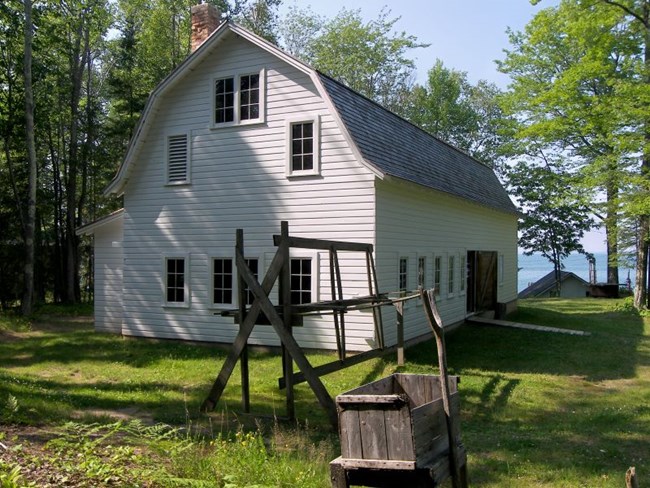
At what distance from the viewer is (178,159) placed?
609 inches

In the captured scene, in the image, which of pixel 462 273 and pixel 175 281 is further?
pixel 462 273

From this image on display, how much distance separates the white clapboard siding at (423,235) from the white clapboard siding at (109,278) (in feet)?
27.5

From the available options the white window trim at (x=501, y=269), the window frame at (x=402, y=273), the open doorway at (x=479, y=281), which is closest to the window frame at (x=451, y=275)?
the open doorway at (x=479, y=281)

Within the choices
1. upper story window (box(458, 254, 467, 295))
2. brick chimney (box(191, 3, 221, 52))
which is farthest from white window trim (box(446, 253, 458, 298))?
brick chimney (box(191, 3, 221, 52))

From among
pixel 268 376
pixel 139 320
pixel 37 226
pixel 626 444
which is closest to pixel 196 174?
pixel 139 320

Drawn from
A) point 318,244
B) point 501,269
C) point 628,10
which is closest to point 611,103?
point 628,10

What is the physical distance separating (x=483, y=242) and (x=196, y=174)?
11.1 meters

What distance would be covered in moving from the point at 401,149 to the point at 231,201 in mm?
4741

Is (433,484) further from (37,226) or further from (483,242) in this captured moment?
(37,226)

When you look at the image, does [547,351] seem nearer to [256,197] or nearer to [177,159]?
[256,197]

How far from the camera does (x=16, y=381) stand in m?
10.8

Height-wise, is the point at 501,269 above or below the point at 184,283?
above

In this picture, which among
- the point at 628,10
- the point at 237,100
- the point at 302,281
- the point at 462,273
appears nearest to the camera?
the point at 302,281

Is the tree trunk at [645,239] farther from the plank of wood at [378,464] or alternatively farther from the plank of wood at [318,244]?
the plank of wood at [378,464]
